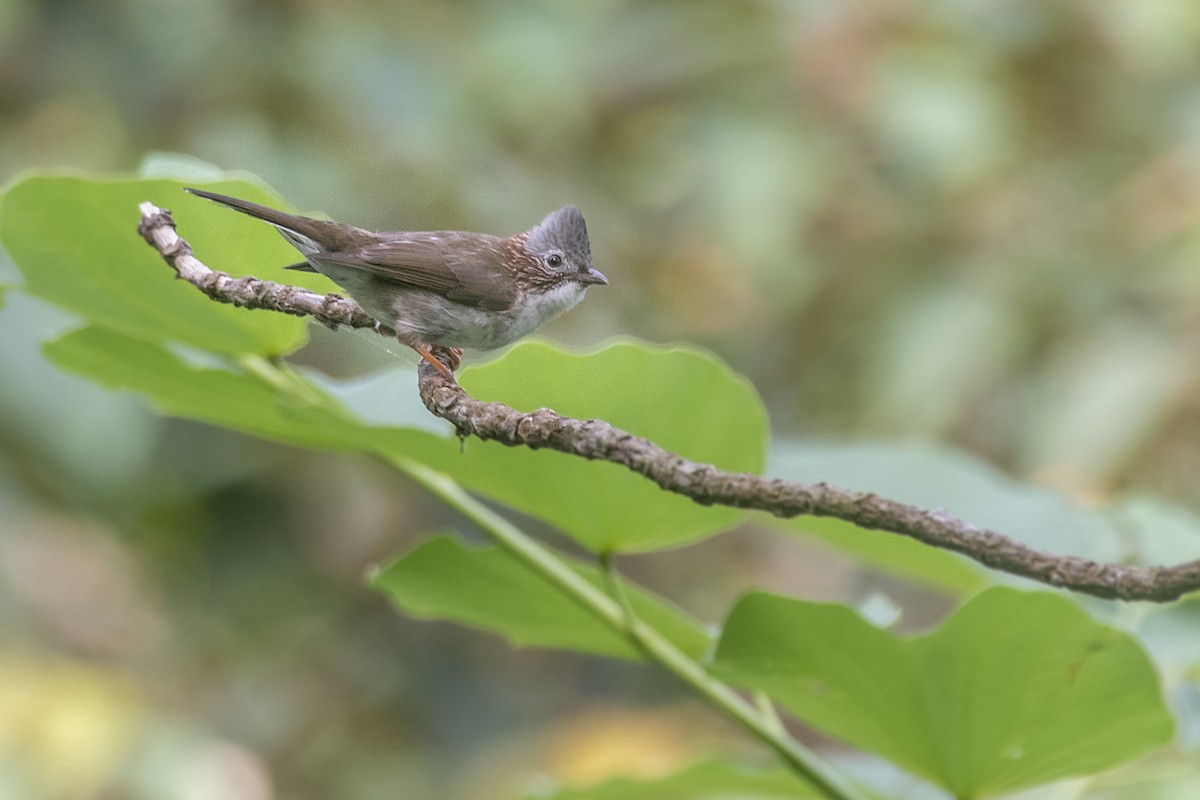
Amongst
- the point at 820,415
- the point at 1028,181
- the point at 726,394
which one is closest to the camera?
the point at 726,394

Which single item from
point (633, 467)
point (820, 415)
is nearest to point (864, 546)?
point (633, 467)

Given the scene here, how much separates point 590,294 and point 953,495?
2886 mm

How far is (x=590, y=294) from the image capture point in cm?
509

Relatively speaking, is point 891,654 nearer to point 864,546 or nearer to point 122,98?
point 864,546

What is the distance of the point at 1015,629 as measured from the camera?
59.2 inches

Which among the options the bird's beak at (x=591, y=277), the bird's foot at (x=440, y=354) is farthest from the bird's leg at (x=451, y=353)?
the bird's beak at (x=591, y=277)

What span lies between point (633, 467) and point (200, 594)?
4.41 m

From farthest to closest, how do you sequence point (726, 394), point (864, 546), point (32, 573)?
point (32, 573), point (864, 546), point (726, 394)

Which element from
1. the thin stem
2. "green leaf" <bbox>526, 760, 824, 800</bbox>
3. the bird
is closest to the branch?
the bird

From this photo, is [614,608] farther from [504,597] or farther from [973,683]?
[973,683]

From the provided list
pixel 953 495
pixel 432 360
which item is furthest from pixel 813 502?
pixel 953 495

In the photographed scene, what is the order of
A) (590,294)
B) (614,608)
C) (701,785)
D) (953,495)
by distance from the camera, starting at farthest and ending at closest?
(590,294) < (953,495) < (701,785) < (614,608)

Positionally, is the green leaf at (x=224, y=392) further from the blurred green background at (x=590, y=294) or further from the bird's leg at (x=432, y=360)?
the blurred green background at (x=590, y=294)

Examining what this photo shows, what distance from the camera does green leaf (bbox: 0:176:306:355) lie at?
4.65 feet
